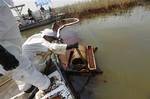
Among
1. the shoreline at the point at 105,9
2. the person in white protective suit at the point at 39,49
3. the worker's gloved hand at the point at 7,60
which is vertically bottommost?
the shoreline at the point at 105,9

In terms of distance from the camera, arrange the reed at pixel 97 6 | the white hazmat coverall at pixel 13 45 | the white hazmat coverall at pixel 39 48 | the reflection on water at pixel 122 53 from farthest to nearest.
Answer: the reed at pixel 97 6, the reflection on water at pixel 122 53, the white hazmat coverall at pixel 39 48, the white hazmat coverall at pixel 13 45

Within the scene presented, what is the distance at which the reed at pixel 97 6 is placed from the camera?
11.9 metres

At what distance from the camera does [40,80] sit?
308cm

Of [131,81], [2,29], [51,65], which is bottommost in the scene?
[131,81]

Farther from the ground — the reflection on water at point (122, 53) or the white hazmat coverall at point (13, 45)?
the white hazmat coverall at point (13, 45)

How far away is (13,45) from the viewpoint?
2961mm

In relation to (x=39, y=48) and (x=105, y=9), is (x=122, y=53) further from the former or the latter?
(x=105, y=9)

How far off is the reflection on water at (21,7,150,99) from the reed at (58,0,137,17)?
1.89 m

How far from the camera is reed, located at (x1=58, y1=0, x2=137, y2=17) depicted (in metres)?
11.9

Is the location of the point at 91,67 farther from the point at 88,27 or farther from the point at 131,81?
the point at 88,27

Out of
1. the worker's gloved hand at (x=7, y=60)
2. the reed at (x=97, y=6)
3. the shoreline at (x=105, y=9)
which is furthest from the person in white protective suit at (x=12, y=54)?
the reed at (x=97, y=6)

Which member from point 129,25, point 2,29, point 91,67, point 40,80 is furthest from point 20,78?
point 129,25

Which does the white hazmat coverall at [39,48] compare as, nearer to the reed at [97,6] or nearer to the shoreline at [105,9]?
the shoreline at [105,9]

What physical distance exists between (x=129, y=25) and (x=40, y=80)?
592 cm
